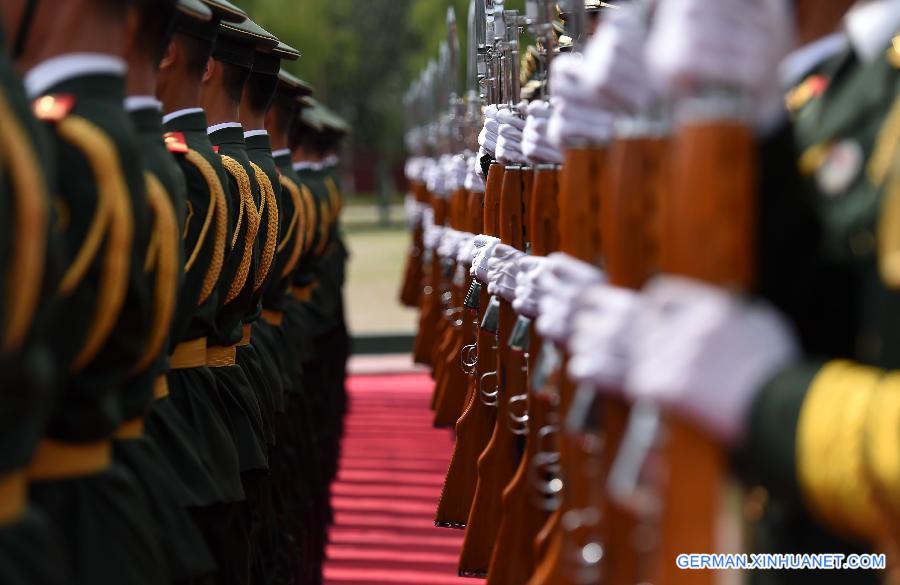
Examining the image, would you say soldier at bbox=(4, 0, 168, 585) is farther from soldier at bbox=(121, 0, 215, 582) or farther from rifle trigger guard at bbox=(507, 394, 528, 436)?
rifle trigger guard at bbox=(507, 394, 528, 436)

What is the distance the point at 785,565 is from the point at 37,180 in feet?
3.70

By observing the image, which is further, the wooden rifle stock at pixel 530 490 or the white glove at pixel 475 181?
the white glove at pixel 475 181

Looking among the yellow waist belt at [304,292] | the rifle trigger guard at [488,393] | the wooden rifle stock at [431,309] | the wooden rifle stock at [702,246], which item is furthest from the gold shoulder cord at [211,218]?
the wooden rifle stock at [431,309]

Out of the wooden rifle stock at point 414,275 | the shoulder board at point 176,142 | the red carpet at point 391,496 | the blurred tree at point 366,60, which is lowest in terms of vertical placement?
the red carpet at point 391,496

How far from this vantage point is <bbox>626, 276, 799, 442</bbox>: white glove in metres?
1.74

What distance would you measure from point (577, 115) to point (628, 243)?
449mm

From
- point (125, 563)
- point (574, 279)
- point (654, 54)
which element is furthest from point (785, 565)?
point (125, 563)

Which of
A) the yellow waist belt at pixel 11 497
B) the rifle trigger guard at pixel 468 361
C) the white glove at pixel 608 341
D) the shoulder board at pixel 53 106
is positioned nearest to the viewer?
the white glove at pixel 608 341

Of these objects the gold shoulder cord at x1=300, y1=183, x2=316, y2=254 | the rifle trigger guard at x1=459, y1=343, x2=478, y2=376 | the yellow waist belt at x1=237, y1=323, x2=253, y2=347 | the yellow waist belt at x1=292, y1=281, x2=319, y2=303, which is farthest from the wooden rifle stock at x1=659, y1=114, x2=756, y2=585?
the yellow waist belt at x1=292, y1=281, x2=319, y2=303

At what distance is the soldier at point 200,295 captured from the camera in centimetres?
328

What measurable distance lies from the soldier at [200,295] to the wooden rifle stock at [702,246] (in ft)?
4.95

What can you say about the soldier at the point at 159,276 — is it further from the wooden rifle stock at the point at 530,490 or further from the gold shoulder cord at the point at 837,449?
the gold shoulder cord at the point at 837,449

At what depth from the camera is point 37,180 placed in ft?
6.58

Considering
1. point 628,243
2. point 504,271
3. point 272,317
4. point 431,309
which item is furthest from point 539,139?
point 431,309
